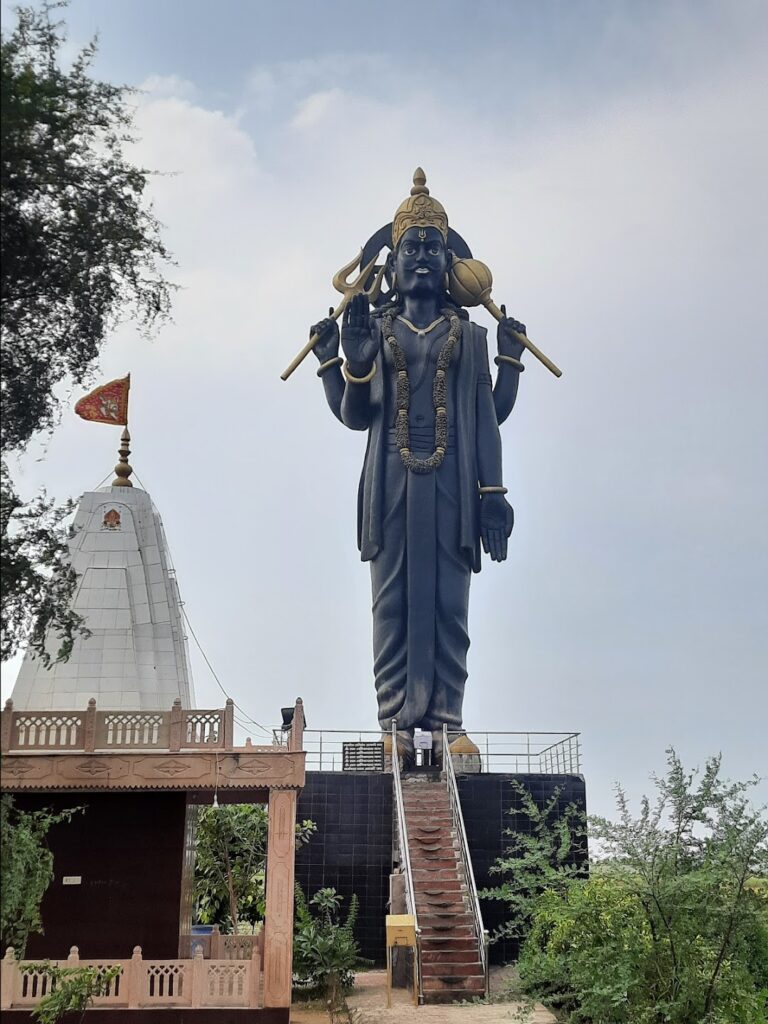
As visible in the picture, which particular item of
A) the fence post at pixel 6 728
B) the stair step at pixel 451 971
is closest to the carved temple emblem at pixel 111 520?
the fence post at pixel 6 728

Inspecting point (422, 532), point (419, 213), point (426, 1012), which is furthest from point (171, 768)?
point (419, 213)

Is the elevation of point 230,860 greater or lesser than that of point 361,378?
lesser

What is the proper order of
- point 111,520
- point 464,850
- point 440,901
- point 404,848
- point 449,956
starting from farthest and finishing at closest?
point 111,520
point 464,850
point 404,848
point 440,901
point 449,956

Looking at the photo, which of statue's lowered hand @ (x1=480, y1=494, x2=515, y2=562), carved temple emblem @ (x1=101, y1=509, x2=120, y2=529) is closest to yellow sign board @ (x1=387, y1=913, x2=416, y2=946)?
carved temple emblem @ (x1=101, y1=509, x2=120, y2=529)

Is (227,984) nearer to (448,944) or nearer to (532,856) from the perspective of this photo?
(448,944)

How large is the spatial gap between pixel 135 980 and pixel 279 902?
1.61 m

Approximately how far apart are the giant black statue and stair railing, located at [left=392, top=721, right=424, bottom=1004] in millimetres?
2208

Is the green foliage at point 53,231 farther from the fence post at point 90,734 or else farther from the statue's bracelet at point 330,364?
the statue's bracelet at point 330,364

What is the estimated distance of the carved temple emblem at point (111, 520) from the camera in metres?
19.6

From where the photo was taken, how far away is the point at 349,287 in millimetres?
23531

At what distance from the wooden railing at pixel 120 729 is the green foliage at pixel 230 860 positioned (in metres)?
4.30

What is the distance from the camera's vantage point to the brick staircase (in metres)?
14.5

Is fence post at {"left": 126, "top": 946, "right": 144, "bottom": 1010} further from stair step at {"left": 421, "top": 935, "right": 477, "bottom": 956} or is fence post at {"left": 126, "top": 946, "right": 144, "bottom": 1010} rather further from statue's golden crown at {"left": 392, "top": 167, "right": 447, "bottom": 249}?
statue's golden crown at {"left": 392, "top": 167, "right": 447, "bottom": 249}

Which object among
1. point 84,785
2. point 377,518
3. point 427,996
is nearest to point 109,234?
point 84,785
